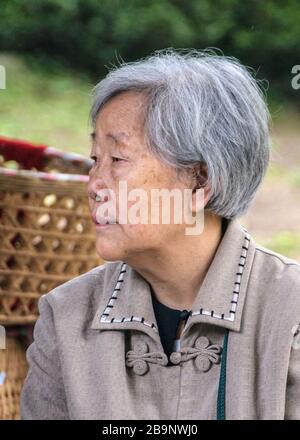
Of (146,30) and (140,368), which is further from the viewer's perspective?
(146,30)

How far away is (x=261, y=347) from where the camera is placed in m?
2.35

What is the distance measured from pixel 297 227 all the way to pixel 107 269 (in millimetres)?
3882

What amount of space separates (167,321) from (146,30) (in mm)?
5789

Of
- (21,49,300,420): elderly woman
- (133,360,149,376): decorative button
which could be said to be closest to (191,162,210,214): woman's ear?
(21,49,300,420): elderly woman

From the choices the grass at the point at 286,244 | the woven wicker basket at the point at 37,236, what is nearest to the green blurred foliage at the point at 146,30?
the grass at the point at 286,244

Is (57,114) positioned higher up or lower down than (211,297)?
higher up

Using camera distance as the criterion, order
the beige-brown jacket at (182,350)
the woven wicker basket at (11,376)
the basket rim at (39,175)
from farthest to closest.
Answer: the woven wicker basket at (11,376)
the basket rim at (39,175)
the beige-brown jacket at (182,350)

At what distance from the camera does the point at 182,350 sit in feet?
7.86

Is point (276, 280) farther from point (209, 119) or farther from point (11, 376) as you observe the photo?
point (11, 376)

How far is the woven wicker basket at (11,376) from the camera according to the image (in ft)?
11.3

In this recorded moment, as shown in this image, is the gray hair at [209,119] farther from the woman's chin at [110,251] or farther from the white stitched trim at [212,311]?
the woman's chin at [110,251]

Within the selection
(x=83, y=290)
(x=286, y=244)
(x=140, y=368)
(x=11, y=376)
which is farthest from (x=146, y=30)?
(x=140, y=368)

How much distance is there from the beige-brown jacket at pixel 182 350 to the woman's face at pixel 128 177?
17 centimetres

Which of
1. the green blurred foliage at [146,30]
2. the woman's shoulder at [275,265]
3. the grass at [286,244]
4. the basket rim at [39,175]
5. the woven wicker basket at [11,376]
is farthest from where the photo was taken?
the green blurred foliage at [146,30]
